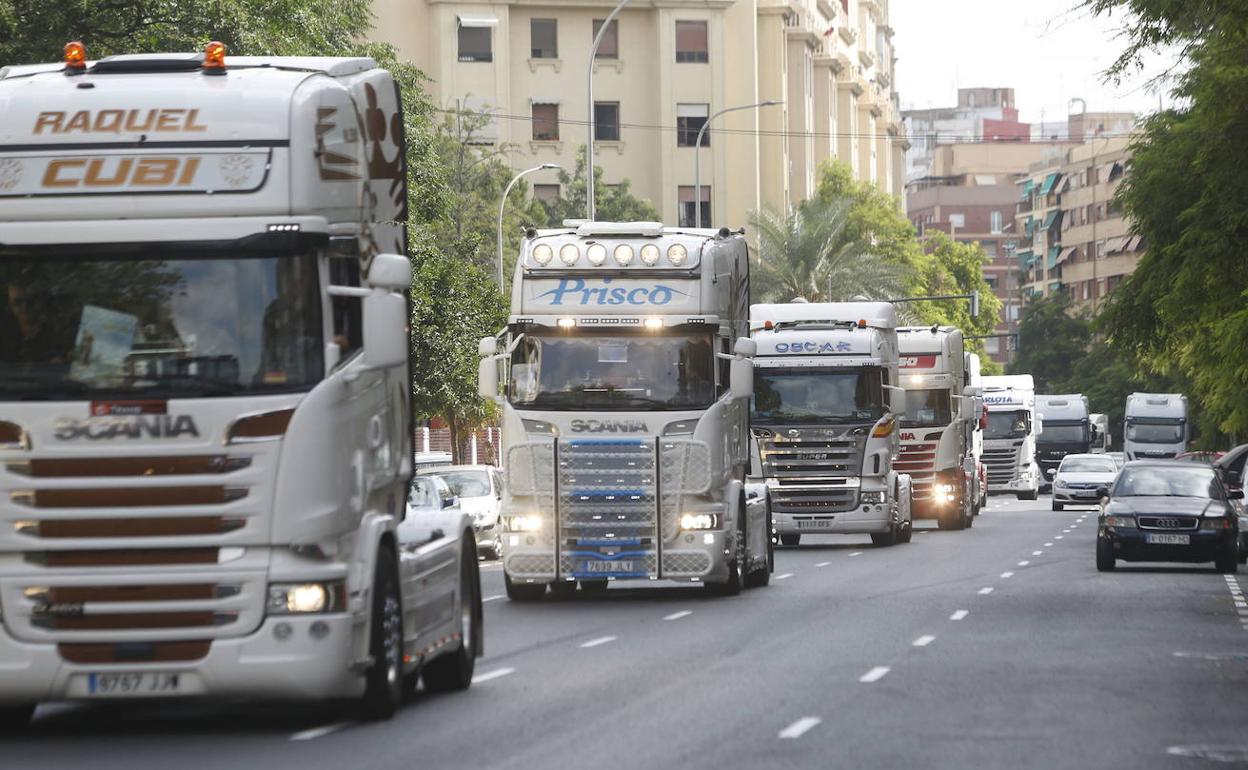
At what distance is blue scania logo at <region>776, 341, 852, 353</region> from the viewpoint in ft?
125

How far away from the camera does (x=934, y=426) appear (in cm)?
4878

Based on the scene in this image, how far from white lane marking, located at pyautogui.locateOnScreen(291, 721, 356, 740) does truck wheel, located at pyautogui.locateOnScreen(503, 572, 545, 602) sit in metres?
12.3

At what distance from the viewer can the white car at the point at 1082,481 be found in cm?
6694

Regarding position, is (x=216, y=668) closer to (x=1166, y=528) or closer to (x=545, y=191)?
(x=1166, y=528)

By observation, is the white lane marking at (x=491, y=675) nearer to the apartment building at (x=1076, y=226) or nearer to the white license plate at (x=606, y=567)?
the white license plate at (x=606, y=567)

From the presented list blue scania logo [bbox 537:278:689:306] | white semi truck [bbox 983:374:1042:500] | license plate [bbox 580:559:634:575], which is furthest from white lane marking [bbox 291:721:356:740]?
white semi truck [bbox 983:374:1042:500]

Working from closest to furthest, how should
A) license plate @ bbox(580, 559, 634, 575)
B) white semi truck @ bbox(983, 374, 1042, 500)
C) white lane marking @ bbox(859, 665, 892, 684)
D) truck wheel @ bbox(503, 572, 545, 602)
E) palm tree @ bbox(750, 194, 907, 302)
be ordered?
white lane marking @ bbox(859, 665, 892, 684)
license plate @ bbox(580, 559, 634, 575)
truck wheel @ bbox(503, 572, 545, 602)
white semi truck @ bbox(983, 374, 1042, 500)
palm tree @ bbox(750, 194, 907, 302)

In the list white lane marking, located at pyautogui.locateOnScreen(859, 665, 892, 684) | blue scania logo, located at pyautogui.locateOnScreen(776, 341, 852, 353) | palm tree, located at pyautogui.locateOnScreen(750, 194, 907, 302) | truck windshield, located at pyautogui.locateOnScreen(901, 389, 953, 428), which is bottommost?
white lane marking, located at pyautogui.locateOnScreen(859, 665, 892, 684)

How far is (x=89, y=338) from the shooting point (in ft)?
43.8

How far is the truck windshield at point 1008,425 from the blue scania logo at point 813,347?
36.7 m

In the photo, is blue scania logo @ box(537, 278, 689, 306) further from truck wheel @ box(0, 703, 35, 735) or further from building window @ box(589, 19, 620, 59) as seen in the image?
building window @ box(589, 19, 620, 59)

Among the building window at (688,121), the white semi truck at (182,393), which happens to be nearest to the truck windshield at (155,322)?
the white semi truck at (182,393)

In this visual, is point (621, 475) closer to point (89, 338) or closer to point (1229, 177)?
point (1229, 177)

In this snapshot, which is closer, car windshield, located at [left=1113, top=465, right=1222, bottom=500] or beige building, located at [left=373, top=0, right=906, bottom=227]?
car windshield, located at [left=1113, top=465, right=1222, bottom=500]
